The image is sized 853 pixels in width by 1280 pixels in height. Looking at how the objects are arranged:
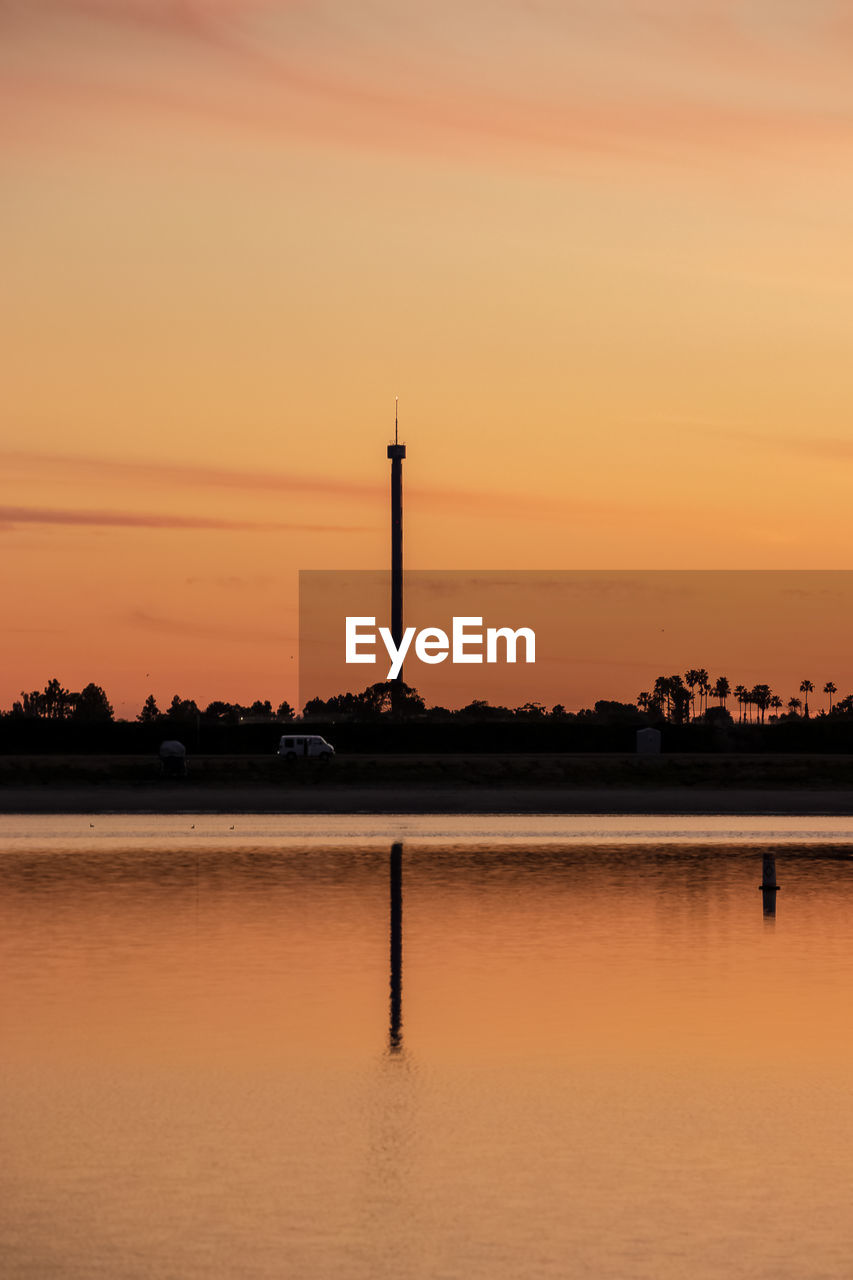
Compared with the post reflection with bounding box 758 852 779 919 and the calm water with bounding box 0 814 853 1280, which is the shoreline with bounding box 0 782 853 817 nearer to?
the calm water with bounding box 0 814 853 1280

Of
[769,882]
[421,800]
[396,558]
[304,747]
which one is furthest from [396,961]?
[396,558]

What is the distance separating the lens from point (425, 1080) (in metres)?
19.2

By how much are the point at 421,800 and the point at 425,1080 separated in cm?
6539

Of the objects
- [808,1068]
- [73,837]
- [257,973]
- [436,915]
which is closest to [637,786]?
[73,837]

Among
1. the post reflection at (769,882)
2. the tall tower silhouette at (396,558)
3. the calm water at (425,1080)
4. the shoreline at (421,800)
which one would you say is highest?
the tall tower silhouette at (396,558)

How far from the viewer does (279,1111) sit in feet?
57.3

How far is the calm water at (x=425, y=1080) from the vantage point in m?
12.9

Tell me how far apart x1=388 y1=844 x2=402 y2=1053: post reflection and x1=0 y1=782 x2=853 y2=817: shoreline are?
3054 centimetres

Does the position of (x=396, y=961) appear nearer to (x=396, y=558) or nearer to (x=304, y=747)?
(x=304, y=747)

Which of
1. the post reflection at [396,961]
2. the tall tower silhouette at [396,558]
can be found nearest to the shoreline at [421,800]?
the post reflection at [396,961]

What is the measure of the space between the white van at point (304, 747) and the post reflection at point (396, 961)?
67.1 m

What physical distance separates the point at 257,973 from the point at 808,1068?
977cm

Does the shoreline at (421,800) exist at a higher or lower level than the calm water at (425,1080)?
higher

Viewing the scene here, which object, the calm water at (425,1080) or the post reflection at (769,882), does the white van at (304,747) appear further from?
the post reflection at (769,882)
